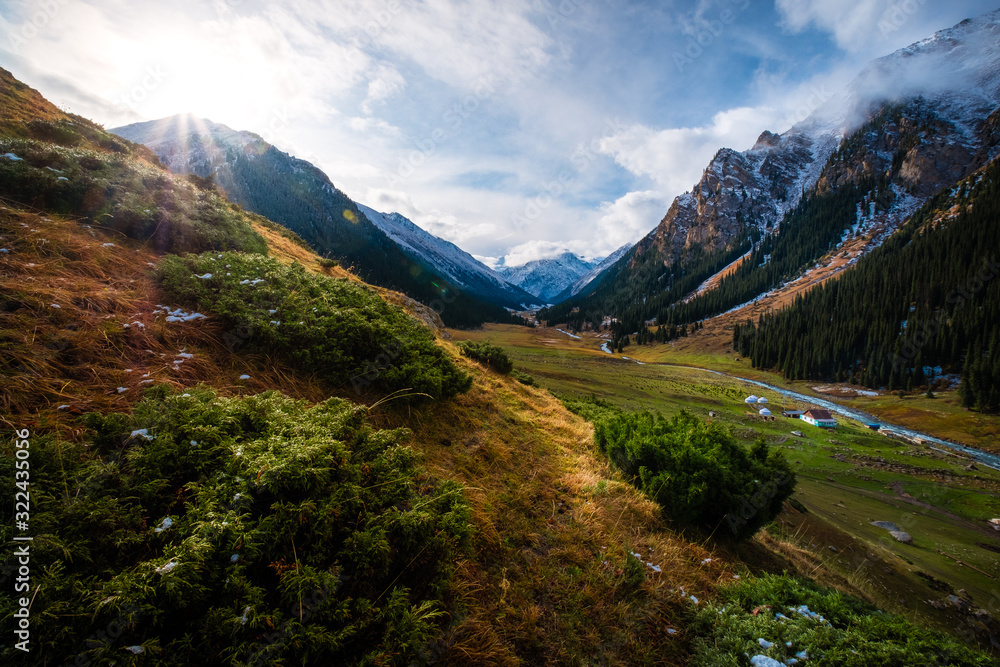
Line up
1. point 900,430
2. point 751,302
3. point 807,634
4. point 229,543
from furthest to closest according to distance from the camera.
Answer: point 751,302
point 900,430
point 807,634
point 229,543

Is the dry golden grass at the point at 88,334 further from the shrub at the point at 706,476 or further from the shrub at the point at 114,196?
the shrub at the point at 706,476

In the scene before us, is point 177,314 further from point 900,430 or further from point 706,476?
point 900,430

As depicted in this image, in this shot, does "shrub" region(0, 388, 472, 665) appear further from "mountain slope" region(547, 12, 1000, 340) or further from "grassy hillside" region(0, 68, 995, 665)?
"mountain slope" region(547, 12, 1000, 340)

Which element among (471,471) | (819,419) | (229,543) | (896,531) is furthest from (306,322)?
(819,419)

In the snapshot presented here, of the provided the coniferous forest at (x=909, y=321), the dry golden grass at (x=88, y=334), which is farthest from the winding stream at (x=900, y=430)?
the dry golden grass at (x=88, y=334)

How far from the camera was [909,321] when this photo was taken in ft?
246

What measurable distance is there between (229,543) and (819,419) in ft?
189

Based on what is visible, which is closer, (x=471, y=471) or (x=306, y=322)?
(x=471, y=471)

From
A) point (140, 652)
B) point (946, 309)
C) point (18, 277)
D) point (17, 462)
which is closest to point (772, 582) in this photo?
point (140, 652)

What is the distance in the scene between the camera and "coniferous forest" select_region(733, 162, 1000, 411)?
6228 cm

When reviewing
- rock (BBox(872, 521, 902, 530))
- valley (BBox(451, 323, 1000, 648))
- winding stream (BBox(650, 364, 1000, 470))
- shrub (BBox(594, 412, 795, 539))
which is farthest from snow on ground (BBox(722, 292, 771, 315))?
shrub (BBox(594, 412, 795, 539))

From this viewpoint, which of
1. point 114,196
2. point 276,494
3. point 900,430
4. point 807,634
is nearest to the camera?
point 276,494

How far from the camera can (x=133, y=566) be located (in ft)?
8.52

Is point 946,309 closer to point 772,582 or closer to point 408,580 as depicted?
point 772,582
